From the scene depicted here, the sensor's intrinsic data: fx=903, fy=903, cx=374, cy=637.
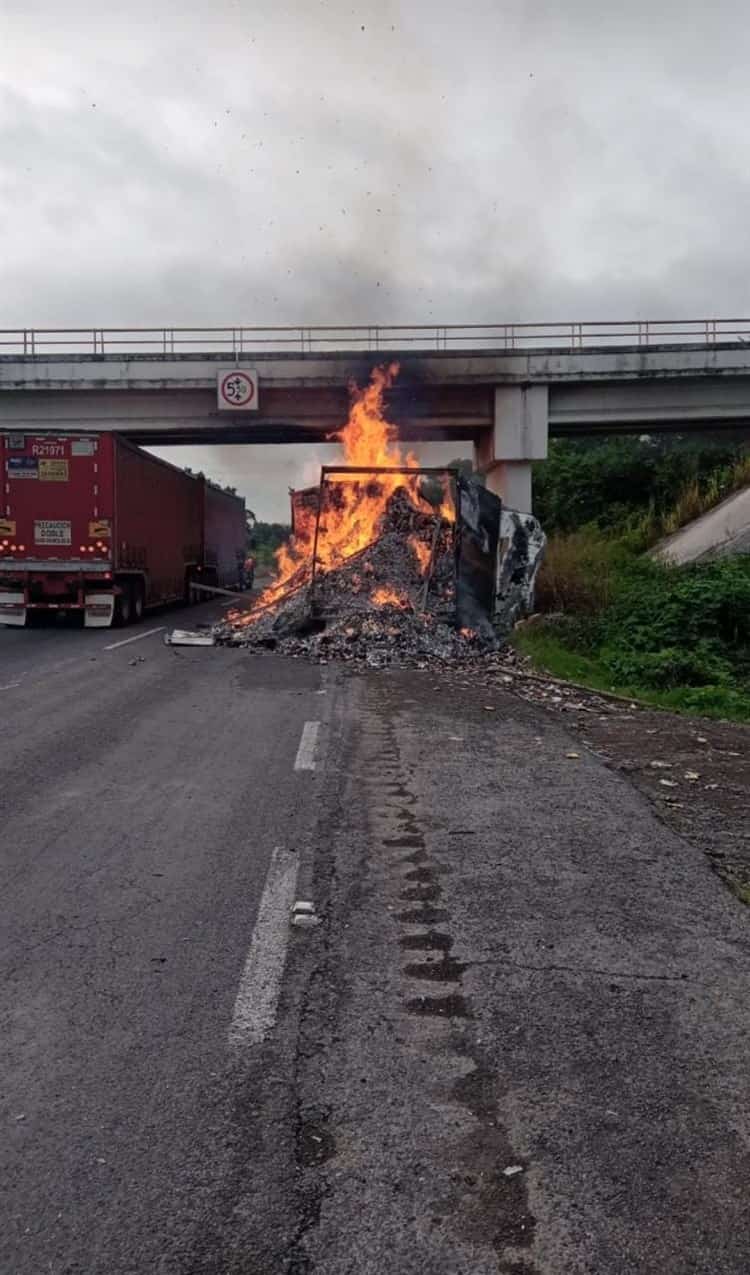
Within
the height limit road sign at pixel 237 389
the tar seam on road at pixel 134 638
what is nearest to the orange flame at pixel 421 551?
the tar seam on road at pixel 134 638

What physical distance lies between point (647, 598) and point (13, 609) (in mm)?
13189

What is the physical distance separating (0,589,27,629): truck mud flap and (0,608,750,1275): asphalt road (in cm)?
1374

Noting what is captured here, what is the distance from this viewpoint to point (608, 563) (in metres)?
20.6

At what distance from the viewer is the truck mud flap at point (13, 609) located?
1923 cm

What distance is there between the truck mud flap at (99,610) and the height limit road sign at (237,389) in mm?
8460

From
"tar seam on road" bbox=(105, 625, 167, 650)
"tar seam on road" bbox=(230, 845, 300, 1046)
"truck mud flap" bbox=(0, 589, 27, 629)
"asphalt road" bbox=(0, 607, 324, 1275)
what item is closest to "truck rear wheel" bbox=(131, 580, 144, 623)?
"tar seam on road" bbox=(105, 625, 167, 650)

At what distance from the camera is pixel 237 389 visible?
25.4 meters

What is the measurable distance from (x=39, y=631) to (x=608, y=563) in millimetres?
12591

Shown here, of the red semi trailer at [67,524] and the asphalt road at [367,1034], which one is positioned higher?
the red semi trailer at [67,524]

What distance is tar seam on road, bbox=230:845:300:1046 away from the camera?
3203mm

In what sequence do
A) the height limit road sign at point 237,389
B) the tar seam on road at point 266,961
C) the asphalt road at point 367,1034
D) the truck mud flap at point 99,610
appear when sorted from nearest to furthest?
1. the asphalt road at point 367,1034
2. the tar seam on road at point 266,961
3. the truck mud flap at point 99,610
4. the height limit road sign at point 237,389

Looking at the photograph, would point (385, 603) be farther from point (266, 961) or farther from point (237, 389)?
point (266, 961)

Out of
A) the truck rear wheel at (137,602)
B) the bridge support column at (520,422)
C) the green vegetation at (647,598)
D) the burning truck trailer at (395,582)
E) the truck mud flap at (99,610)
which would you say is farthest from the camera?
the bridge support column at (520,422)

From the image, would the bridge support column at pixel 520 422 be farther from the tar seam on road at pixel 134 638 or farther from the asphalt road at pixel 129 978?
the asphalt road at pixel 129 978
